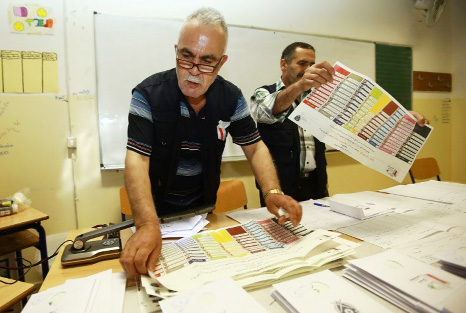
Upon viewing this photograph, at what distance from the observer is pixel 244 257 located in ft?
2.60

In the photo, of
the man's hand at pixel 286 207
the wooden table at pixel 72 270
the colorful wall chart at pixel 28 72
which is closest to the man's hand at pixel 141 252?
the wooden table at pixel 72 270

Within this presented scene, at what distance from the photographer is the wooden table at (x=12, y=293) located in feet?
3.56

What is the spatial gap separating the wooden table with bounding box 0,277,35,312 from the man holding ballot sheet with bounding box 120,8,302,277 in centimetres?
63

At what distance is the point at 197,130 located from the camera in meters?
1.27

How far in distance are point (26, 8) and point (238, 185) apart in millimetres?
2008

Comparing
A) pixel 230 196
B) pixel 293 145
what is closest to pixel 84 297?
pixel 230 196

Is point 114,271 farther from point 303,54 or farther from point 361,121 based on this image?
point 303,54

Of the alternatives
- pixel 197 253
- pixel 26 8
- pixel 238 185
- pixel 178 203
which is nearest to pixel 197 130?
pixel 178 203

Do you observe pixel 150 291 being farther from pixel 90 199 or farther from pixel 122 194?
pixel 90 199

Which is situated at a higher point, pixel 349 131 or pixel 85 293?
pixel 349 131

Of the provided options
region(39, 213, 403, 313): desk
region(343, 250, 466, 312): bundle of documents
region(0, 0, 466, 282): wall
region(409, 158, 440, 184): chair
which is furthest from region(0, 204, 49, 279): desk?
region(409, 158, 440, 184): chair

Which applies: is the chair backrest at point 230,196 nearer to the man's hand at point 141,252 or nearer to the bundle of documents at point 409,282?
the man's hand at point 141,252

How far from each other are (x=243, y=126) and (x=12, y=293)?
1219 mm

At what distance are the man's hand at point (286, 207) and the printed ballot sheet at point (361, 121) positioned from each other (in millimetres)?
303
